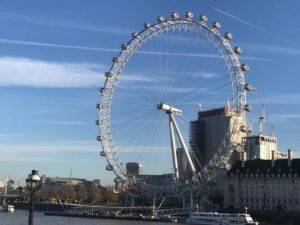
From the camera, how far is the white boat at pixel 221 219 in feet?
203

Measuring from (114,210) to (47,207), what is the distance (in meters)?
29.8

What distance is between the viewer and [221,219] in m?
63.6

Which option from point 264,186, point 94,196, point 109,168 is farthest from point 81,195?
point 109,168

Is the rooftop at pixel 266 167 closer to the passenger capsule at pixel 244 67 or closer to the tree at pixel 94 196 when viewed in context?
the passenger capsule at pixel 244 67

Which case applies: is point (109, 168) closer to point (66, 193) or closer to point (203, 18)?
point (203, 18)

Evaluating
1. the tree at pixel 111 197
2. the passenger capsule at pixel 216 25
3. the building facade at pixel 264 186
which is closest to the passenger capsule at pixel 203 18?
the passenger capsule at pixel 216 25

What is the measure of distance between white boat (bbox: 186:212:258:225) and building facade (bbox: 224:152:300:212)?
40.3 feet

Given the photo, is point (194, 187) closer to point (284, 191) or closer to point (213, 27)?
point (284, 191)

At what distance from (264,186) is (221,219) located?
1685cm

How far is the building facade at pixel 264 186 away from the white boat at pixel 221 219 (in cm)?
1229

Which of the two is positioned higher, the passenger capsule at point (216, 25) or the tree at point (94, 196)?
the passenger capsule at point (216, 25)

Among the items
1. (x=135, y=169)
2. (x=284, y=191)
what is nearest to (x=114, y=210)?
(x=284, y=191)

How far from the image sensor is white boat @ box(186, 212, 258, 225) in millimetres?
61812

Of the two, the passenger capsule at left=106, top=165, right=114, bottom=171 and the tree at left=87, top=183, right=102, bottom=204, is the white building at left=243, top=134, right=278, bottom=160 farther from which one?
the passenger capsule at left=106, top=165, right=114, bottom=171
